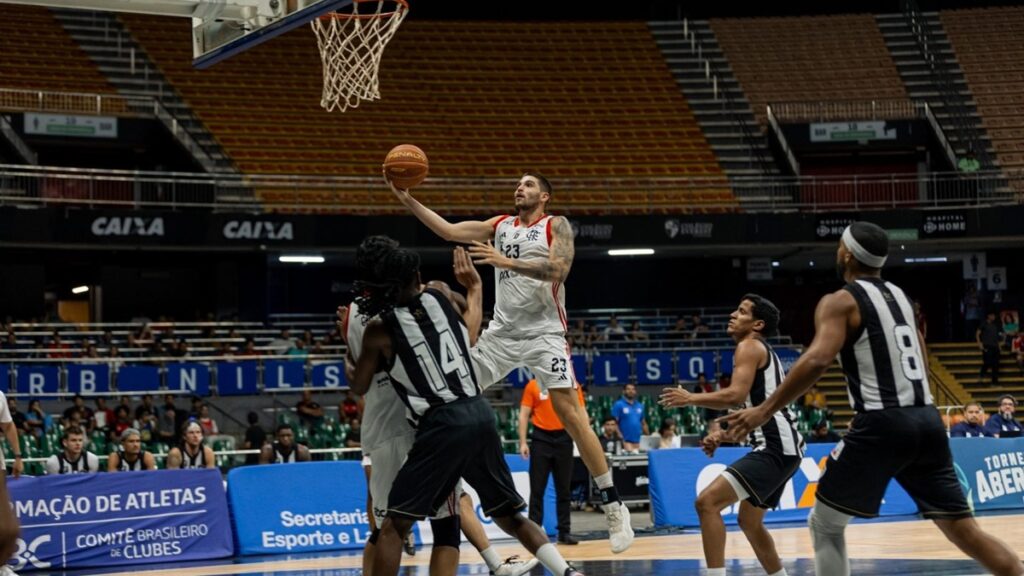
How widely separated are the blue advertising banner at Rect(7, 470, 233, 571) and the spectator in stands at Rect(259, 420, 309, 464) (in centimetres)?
322

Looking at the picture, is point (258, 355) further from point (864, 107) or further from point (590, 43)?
point (864, 107)

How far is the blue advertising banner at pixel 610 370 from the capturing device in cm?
2811

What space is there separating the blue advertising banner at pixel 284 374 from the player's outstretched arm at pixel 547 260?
16.4 metres

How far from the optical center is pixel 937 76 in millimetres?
35594

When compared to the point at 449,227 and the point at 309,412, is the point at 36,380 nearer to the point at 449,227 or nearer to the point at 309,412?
the point at 309,412

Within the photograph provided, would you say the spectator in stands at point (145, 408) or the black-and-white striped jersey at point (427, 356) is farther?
the spectator in stands at point (145, 408)

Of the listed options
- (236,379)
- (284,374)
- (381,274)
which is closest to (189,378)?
(236,379)

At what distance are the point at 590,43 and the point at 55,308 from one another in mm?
15296

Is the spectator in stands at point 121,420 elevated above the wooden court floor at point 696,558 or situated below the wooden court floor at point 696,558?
above

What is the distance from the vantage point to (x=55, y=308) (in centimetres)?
3262

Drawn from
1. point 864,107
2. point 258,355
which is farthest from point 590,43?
point 258,355

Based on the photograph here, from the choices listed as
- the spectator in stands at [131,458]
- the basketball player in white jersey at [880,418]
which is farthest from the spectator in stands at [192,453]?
the basketball player in white jersey at [880,418]

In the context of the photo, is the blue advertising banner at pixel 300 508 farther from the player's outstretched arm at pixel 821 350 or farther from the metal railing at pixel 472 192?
the metal railing at pixel 472 192

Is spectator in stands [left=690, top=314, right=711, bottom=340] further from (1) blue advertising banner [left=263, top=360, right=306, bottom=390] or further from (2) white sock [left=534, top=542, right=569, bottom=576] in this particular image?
(2) white sock [left=534, top=542, right=569, bottom=576]
